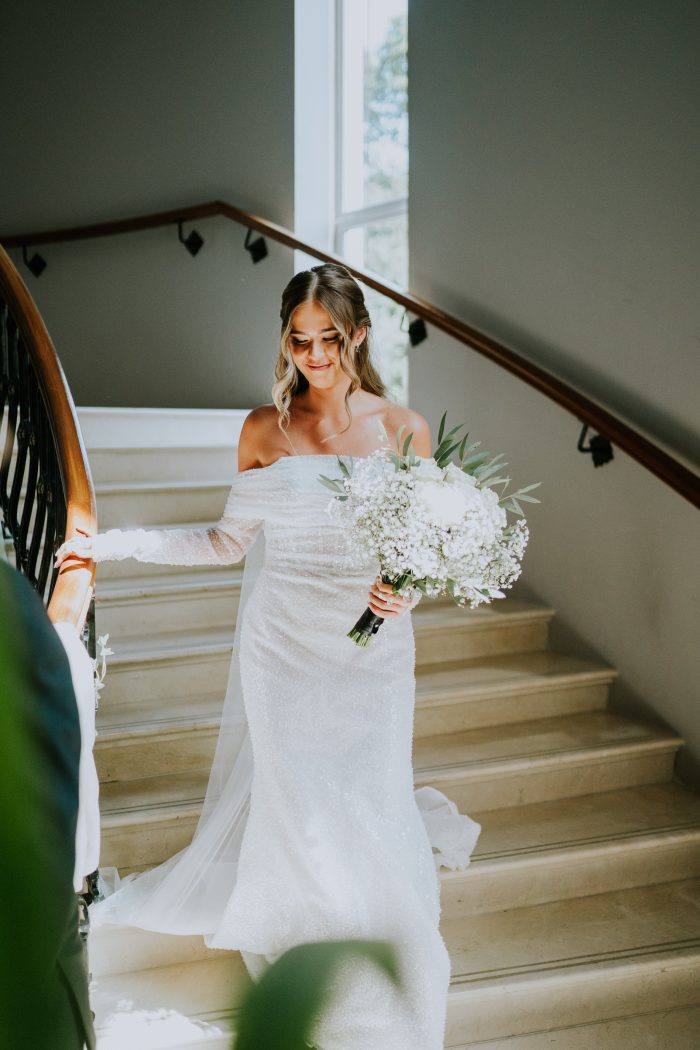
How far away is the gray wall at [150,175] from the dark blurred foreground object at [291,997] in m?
5.60

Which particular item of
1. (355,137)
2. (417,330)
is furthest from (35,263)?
(417,330)

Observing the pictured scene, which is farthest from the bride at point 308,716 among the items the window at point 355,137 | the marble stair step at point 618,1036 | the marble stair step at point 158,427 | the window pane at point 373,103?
the window pane at point 373,103

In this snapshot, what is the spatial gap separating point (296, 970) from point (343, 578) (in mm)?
2148

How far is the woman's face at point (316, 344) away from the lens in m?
2.47

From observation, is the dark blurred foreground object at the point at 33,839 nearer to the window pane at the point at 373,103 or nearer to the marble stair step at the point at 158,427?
the marble stair step at the point at 158,427

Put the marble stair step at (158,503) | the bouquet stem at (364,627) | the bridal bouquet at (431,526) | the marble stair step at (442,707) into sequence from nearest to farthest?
the bridal bouquet at (431,526)
the bouquet stem at (364,627)
the marble stair step at (442,707)
the marble stair step at (158,503)

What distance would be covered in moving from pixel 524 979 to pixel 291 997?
237cm

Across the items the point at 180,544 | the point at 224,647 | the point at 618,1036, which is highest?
the point at 180,544

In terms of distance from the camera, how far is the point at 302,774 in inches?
92.9

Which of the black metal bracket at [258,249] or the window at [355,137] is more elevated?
the window at [355,137]

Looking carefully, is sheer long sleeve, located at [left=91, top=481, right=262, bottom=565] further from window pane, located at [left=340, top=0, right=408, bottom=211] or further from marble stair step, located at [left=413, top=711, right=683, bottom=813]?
window pane, located at [left=340, top=0, right=408, bottom=211]

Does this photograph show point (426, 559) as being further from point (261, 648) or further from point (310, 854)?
point (310, 854)

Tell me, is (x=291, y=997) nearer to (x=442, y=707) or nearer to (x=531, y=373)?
(x=442, y=707)

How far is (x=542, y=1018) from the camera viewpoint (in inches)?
95.9
